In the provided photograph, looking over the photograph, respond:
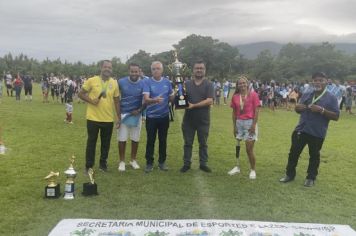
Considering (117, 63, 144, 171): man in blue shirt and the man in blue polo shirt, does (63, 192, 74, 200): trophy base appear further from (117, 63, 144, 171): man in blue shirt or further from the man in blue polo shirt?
the man in blue polo shirt

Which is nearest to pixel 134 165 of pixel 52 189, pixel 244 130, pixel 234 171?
pixel 234 171

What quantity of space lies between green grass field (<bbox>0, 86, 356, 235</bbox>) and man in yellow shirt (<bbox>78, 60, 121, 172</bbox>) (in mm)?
768

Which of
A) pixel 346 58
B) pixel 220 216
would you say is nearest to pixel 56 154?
pixel 220 216

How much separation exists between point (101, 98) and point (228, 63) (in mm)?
101736

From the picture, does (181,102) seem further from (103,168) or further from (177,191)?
(103,168)

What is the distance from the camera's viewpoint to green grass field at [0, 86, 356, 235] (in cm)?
607

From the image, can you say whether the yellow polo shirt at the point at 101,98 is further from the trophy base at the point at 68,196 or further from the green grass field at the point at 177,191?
the trophy base at the point at 68,196

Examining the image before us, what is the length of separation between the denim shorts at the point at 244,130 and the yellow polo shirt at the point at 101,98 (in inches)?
90.4

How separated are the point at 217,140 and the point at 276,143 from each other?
1.71 meters

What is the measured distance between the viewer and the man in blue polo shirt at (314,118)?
769cm

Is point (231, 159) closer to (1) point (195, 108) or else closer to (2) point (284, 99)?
(1) point (195, 108)

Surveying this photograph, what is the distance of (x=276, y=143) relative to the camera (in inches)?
521

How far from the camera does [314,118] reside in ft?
25.7

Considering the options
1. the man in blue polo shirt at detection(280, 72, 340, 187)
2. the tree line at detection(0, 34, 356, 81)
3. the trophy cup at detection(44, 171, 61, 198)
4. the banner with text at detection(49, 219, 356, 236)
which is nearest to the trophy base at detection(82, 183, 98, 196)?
the trophy cup at detection(44, 171, 61, 198)
